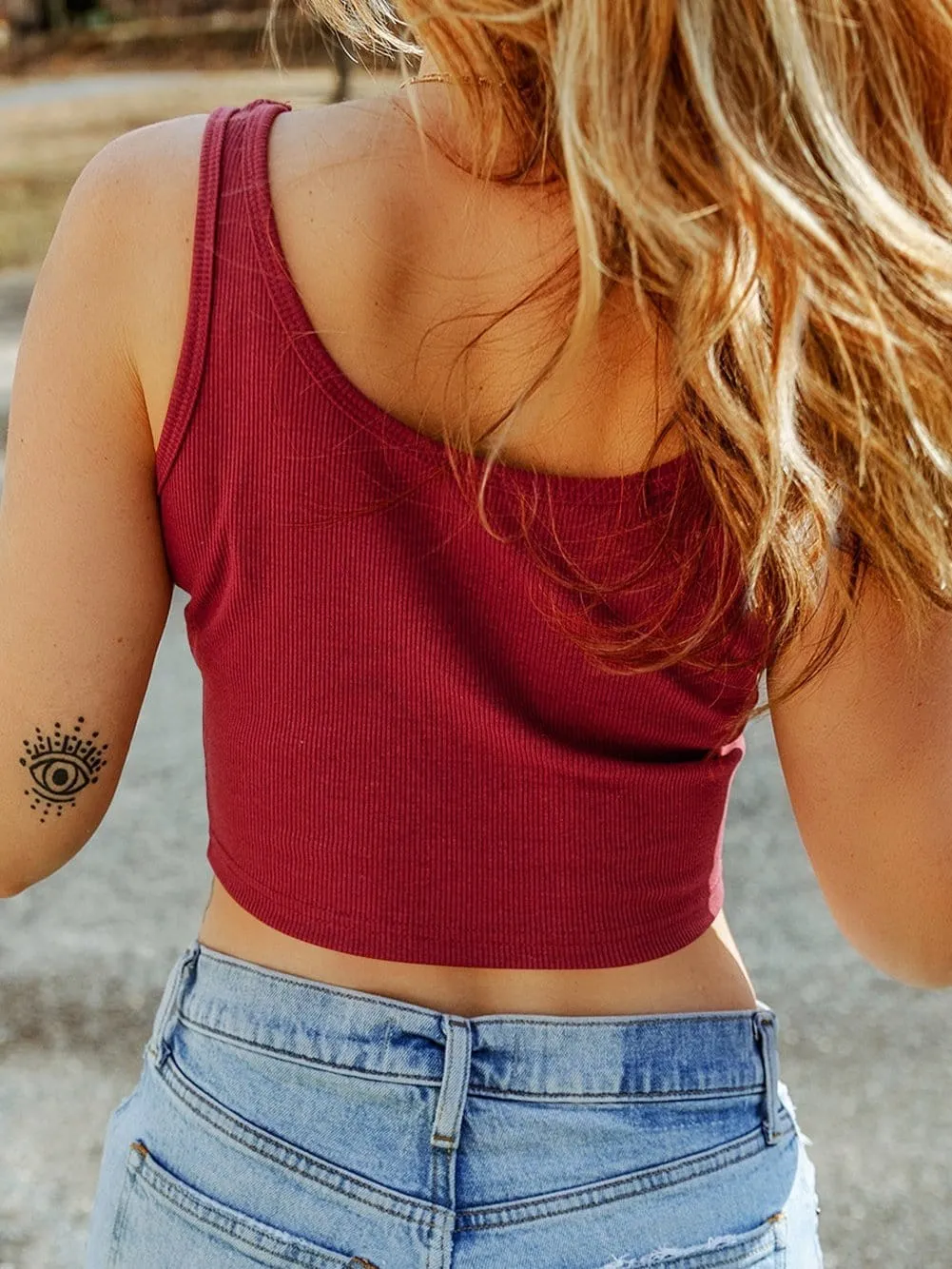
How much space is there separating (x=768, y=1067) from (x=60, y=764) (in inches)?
22.6

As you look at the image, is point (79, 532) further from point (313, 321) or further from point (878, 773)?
point (878, 773)

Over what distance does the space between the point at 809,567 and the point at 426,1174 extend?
0.48 m

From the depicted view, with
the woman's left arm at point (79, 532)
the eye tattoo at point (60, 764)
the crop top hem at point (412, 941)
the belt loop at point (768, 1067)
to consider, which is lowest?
the belt loop at point (768, 1067)

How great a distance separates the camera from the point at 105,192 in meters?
1.01

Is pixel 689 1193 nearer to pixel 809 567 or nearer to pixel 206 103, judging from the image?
pixel 809 567

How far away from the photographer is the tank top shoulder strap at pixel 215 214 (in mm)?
996

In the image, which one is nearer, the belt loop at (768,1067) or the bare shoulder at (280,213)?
the bare shoulder at (280,213)

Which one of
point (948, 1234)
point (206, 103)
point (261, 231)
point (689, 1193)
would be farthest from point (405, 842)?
point (206, 103)

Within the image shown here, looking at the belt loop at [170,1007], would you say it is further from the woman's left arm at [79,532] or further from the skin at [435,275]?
the skin at [435,275]

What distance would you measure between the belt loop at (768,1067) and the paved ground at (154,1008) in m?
1.65

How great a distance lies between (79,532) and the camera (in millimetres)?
1076

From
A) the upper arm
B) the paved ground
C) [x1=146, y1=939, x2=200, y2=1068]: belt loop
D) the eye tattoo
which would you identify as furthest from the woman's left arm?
the paved ground

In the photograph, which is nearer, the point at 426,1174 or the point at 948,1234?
the point at 426,1174

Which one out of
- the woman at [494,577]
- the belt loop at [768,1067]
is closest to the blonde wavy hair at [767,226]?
the woman at [494,577]
